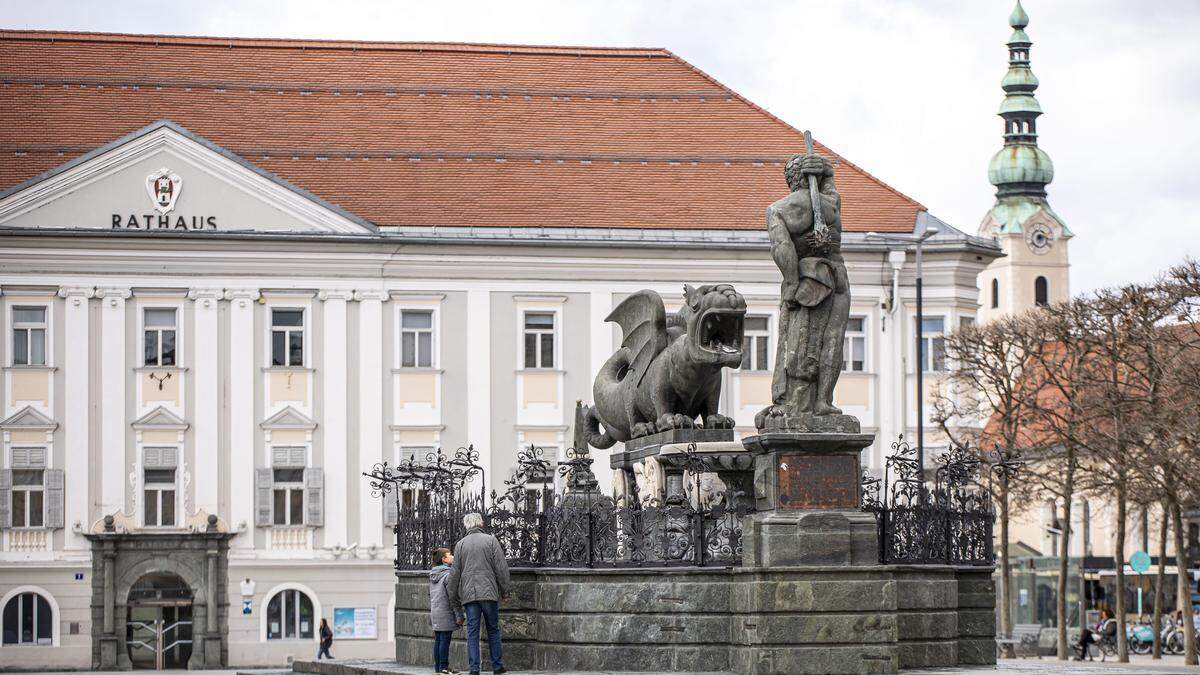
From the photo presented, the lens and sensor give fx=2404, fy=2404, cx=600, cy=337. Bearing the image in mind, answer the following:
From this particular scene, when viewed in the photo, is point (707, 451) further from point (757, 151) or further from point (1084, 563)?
point (1084, 563)

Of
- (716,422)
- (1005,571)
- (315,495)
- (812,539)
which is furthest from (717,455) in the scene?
(315,495)

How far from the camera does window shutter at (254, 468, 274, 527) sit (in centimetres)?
5259

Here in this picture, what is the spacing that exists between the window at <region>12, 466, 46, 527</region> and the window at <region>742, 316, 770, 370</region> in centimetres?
1576

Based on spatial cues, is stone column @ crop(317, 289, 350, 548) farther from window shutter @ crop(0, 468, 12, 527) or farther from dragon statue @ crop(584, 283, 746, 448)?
dragon statue @ crop(584, 283, 746, 448)

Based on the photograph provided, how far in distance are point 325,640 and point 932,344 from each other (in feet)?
51.8

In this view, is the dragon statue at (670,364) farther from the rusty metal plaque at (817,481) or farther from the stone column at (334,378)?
the stone column at (334,378)

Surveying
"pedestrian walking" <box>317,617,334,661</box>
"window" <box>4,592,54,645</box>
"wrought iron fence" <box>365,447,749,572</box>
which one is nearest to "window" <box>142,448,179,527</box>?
"window" <box>4,592,54,645</box>

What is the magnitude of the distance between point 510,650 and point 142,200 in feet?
113

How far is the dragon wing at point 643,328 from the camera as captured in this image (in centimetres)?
2225

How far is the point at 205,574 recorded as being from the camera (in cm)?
5191

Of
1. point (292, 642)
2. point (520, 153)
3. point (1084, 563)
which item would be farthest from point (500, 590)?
point (1084, 563)

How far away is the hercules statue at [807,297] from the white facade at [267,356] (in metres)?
33.5

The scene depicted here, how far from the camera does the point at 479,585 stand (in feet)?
62.2

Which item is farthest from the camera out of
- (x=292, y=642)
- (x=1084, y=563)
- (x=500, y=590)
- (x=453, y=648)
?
(x=1084, y=563)
